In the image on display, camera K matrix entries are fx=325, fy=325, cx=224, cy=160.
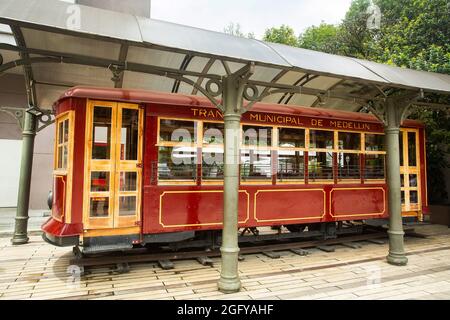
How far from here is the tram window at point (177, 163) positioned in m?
5.16

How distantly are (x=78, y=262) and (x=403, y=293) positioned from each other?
15.3 feet

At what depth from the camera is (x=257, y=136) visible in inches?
231

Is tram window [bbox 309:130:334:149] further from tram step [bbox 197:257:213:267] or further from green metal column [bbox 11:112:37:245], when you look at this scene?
green metal column [bbox 11:112:37:245]

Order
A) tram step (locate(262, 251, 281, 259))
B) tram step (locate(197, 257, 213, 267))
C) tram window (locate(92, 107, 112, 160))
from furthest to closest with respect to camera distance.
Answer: tram step (locate(262, 251, 281, 259)) → tram step (locate(197, 257, 213, 267)) → tram window (locate(92, 107, 112, 160))

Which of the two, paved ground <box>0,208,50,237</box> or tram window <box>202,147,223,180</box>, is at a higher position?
tram window <box>202,147,223,180</box>

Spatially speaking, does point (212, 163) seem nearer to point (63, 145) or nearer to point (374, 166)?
point (63, 145)

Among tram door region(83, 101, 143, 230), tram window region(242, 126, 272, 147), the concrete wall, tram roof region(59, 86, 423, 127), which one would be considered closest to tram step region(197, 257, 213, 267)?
tram door region(83, 101, 143, 230)

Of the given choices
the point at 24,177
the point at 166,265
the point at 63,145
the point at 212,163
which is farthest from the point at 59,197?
the point at 24,177

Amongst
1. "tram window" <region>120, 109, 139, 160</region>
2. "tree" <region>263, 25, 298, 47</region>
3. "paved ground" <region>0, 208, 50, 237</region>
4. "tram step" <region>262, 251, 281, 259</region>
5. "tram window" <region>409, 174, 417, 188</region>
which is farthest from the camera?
"tree" <region>263, 25, 298, 47</region>

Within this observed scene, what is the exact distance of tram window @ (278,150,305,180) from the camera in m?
6.01

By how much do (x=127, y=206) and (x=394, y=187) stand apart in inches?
175

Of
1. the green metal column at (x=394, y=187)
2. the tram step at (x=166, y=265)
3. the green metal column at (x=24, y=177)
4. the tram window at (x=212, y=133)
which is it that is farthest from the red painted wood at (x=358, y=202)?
the green metal column at (x=24, y=177)

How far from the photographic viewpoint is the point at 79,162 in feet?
15.4

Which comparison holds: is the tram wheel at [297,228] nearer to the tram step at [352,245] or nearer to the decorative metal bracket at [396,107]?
the tram step at [352,245]
